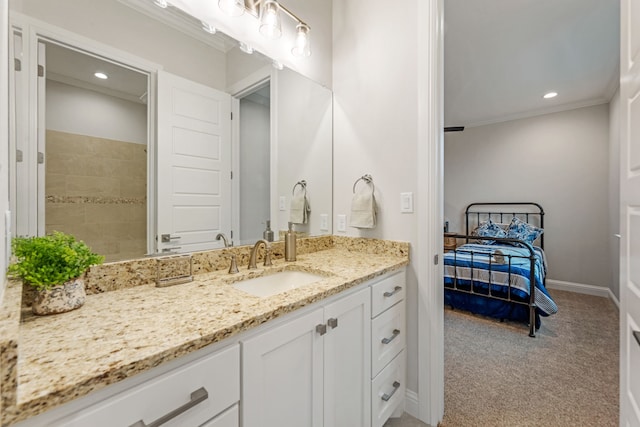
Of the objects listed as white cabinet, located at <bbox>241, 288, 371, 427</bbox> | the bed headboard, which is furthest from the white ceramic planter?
the bed headboard

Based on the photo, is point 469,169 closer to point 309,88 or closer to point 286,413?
point 309,88

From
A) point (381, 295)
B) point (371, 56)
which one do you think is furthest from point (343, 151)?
point (381, 295)

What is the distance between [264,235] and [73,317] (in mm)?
980

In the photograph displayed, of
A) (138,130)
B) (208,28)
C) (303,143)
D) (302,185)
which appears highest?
(208,28)

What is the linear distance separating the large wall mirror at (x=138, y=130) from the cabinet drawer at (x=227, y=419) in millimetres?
737

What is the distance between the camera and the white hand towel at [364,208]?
5.76 ft

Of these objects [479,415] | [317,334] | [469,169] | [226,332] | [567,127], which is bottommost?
[479,415]

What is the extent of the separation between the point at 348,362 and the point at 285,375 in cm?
37

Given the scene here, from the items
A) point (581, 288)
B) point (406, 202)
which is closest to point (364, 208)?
point (406, 202)

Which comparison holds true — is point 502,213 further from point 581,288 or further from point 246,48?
point 246,48

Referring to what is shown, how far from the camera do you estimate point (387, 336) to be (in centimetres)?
144

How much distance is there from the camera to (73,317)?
792 millimetres

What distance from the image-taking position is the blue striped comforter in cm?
264

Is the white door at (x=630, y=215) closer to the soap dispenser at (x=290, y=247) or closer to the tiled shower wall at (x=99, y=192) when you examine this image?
the soap dispenser at (x=290, y=247)
